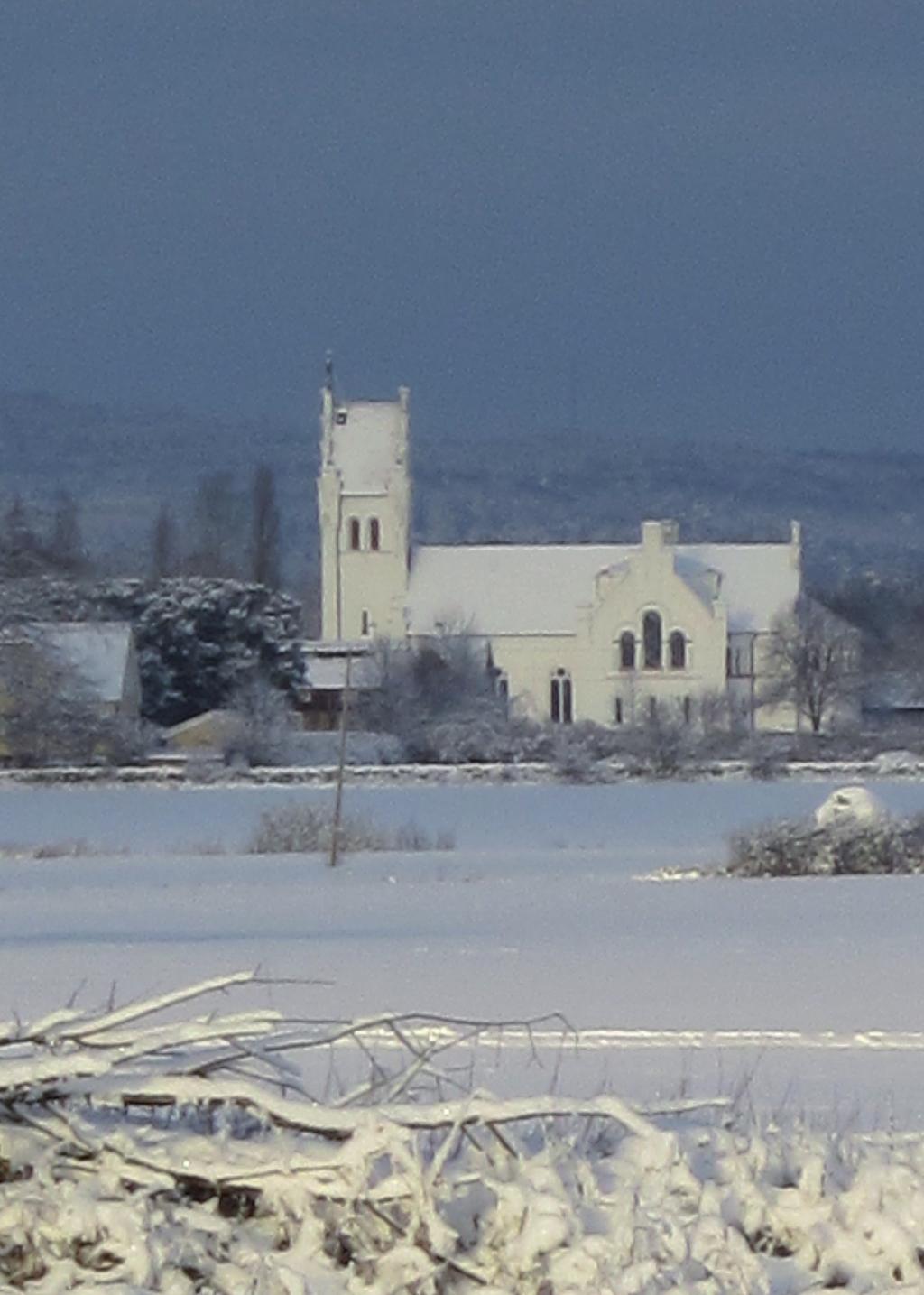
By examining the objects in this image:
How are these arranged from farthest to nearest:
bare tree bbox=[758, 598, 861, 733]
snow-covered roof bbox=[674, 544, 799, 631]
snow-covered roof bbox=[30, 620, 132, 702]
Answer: snow-covered roof bbox=[674, 544, 799, 631] < bare tree bbox=[758, 598, 861, 733] < snow-covered roof bbox=[30, 620, 132, 702]

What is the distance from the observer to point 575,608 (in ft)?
359

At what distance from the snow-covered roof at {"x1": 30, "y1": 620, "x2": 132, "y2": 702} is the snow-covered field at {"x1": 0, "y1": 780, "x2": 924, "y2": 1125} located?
78.8ft

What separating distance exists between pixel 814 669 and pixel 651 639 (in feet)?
26.3

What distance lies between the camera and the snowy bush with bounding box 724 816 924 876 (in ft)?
112

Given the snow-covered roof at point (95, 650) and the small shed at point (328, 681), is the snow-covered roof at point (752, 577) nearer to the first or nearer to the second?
the small shed at point (328, 681)

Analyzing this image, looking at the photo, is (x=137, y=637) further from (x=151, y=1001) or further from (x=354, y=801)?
(x=151, y=1001)

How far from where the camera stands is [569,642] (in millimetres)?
107438

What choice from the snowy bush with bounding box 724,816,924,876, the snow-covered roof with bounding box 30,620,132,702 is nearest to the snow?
the snowy bush with bounding box 724,816,924,876

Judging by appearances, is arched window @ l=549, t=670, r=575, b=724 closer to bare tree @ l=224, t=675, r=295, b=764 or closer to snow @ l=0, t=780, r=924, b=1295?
bare tree @ l=224, t=675, r=295, b=764

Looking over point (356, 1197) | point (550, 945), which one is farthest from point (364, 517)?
point (356, 1197)

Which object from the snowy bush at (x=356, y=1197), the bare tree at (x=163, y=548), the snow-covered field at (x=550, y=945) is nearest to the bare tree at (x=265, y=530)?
the bare tree at (x=163, y=548)

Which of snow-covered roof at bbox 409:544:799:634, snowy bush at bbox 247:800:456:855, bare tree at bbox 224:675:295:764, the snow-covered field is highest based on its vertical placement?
snow-covered roof at bbox 409:544:799:634

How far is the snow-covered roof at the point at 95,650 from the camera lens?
72938mm

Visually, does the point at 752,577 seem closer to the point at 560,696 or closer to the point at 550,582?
the point at 550,582
